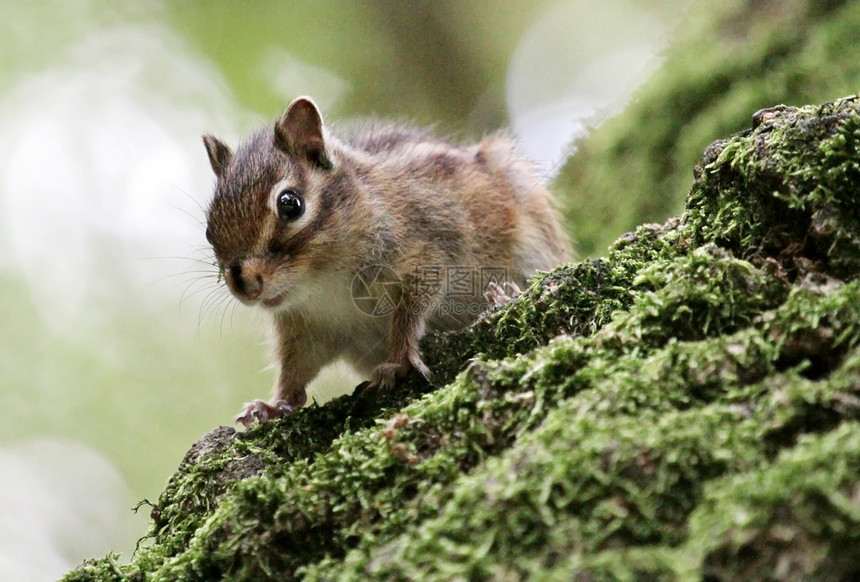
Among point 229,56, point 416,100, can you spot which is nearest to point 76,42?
point 229,56

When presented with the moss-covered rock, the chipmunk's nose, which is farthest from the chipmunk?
the moss-covered rock

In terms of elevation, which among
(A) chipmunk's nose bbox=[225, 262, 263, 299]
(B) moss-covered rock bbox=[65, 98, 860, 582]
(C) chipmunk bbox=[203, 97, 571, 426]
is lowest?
(B) moss-covered rock bbox=[65, 98, 860, 582]

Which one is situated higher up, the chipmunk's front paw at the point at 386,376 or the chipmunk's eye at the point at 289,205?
the chipmunk's eye at the point at 289,205

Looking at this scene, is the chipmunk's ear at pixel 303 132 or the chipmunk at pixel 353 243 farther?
the chipmunk's ear at pixel 303 132

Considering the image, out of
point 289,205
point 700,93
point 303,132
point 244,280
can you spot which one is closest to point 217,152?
point 303,132

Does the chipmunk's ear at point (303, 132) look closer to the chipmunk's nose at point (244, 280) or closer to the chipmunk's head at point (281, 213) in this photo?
the chipmunk's head at point (281, 213)

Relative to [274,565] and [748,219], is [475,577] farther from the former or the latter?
[748,219]

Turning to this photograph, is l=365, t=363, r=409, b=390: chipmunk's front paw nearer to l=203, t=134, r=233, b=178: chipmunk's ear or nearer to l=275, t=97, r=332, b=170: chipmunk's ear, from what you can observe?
l=275, t=97, r=332, b=170: chipmunk's ear

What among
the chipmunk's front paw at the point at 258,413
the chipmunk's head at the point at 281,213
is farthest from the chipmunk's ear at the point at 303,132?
the chipmunk's front paw at the point at 258,413
